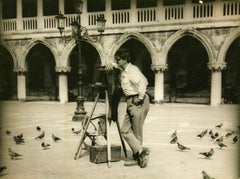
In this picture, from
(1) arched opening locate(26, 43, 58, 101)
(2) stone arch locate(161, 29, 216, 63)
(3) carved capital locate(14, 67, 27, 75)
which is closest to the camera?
(2) stone arch locate(161, 29, 216, 63)

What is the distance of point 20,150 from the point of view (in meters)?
7.68

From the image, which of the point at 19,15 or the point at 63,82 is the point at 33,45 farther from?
the point at 63,82

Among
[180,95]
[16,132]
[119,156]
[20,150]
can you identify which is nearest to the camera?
[119,156]

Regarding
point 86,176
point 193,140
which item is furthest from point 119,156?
point 193,140

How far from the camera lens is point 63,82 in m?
21.2

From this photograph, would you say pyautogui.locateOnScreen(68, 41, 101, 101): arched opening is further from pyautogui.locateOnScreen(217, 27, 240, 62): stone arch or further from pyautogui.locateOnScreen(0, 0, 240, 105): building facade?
pyautogui.locateOnScreen(217, 27, 240, 62): stone arch

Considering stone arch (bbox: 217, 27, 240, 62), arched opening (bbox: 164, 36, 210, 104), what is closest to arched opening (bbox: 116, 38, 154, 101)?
arched opening (bbox: 164, 36, 210, 104)

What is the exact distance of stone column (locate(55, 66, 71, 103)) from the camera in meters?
21.1

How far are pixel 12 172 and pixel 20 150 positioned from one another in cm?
185

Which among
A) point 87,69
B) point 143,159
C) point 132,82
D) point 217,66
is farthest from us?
point 87,69

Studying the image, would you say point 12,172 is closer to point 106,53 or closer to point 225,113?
point 225,113

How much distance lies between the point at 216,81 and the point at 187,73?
291 cm

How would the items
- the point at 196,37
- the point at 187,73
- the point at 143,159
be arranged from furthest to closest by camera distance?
the point at 187,73, the point at 196,37, the point at 143,159

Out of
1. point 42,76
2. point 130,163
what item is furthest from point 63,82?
point 130,163
